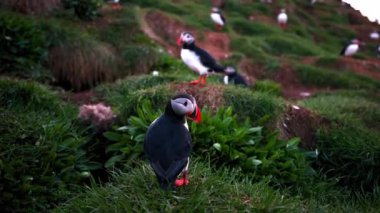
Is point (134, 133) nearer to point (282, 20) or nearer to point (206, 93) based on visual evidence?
point (206, 93)

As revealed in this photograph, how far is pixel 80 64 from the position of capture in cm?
774

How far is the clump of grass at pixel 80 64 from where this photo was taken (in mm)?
7559

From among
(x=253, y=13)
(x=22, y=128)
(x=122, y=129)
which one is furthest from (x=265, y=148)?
(x=253, y=13)

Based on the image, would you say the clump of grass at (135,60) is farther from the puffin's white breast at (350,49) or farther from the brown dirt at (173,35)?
the puffin's white breast at (350,49)

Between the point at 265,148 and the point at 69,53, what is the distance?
421 cm

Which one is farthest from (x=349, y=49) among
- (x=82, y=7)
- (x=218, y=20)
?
(x=82, y=7)

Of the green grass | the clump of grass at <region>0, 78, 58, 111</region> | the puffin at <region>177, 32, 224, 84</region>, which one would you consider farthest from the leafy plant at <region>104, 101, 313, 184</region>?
the puffin at <region>177, 32, 224, 84</region>

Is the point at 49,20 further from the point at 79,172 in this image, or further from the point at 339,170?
the point at 339,170

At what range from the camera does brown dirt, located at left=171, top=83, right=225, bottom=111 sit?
17.9ft

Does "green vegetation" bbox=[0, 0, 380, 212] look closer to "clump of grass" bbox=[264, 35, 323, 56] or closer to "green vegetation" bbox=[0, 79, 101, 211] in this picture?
"green vegetation" bbox=[0, 79, 101, 211]

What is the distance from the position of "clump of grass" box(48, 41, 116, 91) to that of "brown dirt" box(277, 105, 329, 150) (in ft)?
11.6

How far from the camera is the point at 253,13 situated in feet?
53.6

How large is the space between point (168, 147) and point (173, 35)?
28.7 feet

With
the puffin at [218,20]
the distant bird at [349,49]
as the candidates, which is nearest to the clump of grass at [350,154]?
the puffin at [218,20]
